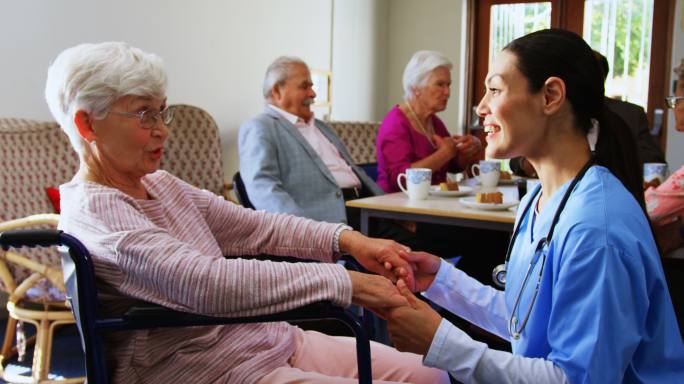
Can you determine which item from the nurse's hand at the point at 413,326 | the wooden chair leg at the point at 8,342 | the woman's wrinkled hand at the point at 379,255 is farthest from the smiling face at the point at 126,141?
the wooden chair leg at the point at 8,342

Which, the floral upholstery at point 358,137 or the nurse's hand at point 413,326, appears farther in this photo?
the floral upholstery at point 358,137

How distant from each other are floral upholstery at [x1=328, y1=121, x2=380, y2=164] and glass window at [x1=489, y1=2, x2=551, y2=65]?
1.41 meters

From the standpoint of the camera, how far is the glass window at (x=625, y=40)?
503 cm

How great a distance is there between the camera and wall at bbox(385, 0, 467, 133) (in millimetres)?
5598

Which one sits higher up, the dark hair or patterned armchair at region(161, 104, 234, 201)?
the dark hair

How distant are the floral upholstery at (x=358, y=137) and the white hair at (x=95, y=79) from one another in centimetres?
336

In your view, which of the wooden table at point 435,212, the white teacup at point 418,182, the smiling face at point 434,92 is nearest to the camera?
the wooden table at point 435,212

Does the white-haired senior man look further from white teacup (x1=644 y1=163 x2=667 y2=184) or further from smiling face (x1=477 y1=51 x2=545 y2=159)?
smiling face (x1=477 y1=51 x2=545 y2=159)

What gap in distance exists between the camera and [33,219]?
2.09 meters

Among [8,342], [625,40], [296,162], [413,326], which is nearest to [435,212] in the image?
[296,162]

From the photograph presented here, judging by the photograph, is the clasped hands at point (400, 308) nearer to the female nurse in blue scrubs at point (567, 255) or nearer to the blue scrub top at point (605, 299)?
the female nurse in blue scrubs at point (567, 255)

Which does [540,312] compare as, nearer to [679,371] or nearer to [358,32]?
[679,371]

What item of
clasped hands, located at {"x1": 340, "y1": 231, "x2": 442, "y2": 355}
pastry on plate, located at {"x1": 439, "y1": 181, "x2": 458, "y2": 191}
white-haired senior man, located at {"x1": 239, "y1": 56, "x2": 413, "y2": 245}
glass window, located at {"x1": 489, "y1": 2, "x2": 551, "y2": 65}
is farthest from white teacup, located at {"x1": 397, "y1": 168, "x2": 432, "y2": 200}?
glass window, located at {"x1": 489, "y1": 2, "x2": 551, "y2": 65}

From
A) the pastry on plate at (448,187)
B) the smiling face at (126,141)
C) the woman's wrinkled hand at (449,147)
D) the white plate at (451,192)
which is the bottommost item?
the white plate at (451,192)
